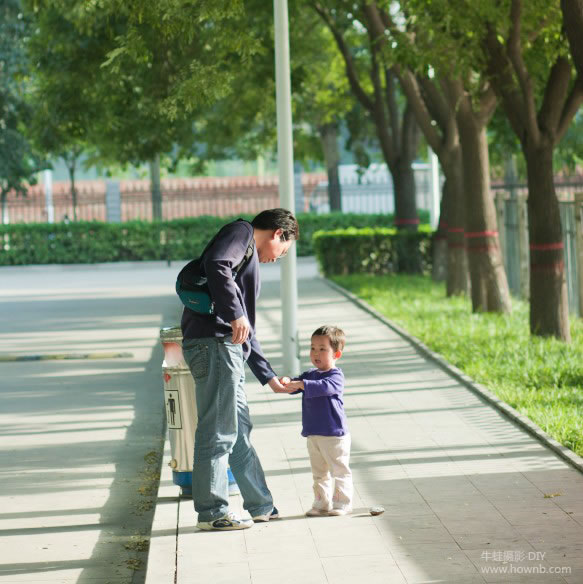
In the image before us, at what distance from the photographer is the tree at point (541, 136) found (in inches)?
580

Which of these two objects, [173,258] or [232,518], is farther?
[173,258]

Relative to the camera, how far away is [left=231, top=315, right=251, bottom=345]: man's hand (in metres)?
6.45

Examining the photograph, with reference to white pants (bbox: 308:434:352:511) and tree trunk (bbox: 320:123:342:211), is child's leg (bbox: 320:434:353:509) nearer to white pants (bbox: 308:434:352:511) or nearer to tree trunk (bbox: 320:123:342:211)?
white pants (bbox: 308:434:352:511)

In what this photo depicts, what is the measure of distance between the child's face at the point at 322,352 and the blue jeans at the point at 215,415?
16.0 inches

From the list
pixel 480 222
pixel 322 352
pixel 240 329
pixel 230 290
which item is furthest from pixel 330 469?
pixel 480 222

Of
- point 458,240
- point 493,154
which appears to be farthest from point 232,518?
point 493,154

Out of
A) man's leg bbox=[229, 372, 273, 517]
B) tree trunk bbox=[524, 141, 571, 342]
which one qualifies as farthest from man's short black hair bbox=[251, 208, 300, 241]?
tree trunk bbox=[524, 141, 571, 342]

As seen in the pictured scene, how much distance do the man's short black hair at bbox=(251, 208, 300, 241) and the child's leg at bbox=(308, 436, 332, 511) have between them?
1.11 m

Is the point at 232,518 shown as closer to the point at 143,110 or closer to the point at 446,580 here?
the point at 446,580

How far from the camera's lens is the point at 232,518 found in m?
6.79

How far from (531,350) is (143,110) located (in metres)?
11.5

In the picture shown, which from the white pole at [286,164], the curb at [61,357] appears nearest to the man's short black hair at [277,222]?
the white pole at [286,164]

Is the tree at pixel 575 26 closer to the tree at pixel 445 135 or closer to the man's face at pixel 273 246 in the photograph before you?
the man's face at pixel 273 246

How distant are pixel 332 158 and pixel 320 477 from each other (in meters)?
36.2
